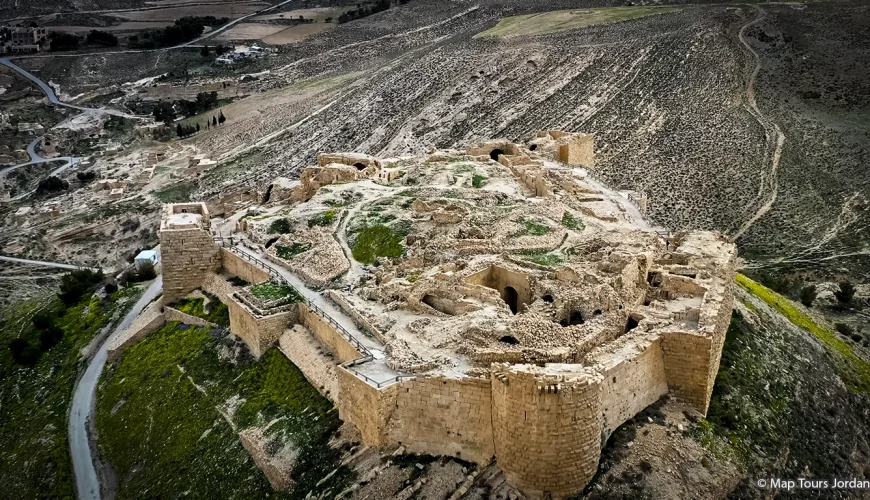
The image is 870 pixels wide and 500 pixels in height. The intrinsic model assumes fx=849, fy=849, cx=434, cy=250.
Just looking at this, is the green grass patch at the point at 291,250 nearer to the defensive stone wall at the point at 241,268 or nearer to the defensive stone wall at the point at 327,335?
the defensive stone wall at the point at 241,268

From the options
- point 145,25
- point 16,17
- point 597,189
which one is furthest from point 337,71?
point 16,17

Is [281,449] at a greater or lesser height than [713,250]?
lesser

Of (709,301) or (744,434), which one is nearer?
(744,434)

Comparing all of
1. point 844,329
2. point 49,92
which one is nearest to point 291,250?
point 844,329

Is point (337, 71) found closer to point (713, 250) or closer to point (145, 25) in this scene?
point (145, 25)

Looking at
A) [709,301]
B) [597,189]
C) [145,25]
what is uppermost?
[709,301]

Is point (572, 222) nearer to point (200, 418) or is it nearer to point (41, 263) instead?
point (200, 418)

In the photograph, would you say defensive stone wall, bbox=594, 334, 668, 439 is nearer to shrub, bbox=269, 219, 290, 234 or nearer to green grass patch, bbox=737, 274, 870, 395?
green grass patch, bbox=737, 274, 870, 395

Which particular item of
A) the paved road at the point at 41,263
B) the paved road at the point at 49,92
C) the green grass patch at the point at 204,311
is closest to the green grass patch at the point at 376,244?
the green grass patch at the point at 204,311
